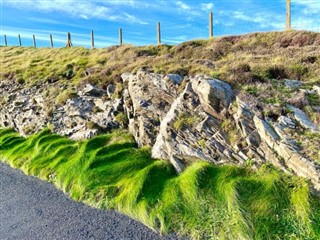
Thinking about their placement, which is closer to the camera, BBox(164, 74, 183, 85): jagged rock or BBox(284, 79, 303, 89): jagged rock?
BBox(284, 79, 303, 89): jagged rock

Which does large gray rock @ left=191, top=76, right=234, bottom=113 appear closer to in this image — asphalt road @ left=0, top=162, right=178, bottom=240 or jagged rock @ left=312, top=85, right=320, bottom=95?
jagged rock @ left=312, top=85, right=320, bottom=95

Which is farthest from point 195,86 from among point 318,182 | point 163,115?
point 318,182

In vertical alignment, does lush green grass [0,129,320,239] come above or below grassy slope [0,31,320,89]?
below

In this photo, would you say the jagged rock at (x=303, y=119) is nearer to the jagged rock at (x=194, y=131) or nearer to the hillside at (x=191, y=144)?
the hillside at (x=191, y=144)

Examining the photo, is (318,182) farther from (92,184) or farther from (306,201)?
(92,184)

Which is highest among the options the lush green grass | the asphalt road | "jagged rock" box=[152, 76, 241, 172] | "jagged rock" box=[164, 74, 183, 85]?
"jagged rock" box=[164, 74, 183, 85]

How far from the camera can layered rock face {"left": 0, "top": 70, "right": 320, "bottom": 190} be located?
8352 mm

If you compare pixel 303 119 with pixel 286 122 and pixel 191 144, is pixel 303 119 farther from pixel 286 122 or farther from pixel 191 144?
pixel 191 144

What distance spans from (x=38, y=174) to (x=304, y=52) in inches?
546

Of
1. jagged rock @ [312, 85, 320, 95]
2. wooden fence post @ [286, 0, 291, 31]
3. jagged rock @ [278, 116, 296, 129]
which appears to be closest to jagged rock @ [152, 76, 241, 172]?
jagged rock @ [278, 116, 296, 129]

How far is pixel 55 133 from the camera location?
13914 millimetres

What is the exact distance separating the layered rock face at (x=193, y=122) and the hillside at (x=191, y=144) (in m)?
0.04

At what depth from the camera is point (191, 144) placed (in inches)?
374

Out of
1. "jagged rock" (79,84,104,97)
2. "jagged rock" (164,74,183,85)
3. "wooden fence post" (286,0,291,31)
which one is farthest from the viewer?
"wooden fence post" (286,0,291,31)
